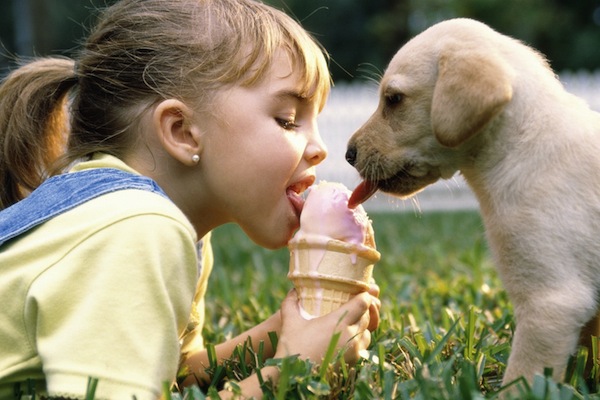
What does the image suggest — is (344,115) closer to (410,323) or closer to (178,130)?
(410,323)

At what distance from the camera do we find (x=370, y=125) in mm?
3279

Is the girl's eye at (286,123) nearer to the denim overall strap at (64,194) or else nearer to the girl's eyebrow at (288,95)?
the girl's eyebrow at (288,95)

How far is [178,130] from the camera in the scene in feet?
→ 10.8

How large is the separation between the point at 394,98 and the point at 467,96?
44 centimetres

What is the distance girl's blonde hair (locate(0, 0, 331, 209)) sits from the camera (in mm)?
3324

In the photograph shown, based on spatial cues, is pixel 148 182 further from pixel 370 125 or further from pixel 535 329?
pixel 535 329

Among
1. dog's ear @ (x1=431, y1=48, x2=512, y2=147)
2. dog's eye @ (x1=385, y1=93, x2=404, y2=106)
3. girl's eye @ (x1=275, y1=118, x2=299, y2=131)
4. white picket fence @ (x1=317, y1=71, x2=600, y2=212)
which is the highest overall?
dog's ear @ (x1=431, y1=48, x2=512, y2=147)

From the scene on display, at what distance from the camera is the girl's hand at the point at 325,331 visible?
2885 mm

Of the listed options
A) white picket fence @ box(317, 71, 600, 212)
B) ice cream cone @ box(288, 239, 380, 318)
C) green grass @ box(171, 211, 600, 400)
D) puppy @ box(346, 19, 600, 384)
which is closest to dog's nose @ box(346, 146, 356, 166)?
puppy @ box(346, 19, 600, 384)

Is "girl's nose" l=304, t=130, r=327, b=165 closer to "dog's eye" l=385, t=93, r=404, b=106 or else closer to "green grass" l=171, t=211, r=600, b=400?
"dog's eye" l=385, t=93, r=404, b=106

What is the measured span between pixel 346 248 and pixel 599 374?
0.96 metres

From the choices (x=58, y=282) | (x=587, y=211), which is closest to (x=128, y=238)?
(x=58, y=282)

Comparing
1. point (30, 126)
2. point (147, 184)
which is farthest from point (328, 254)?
point (30, 126)

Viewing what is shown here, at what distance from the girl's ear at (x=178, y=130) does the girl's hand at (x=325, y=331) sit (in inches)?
26.9
